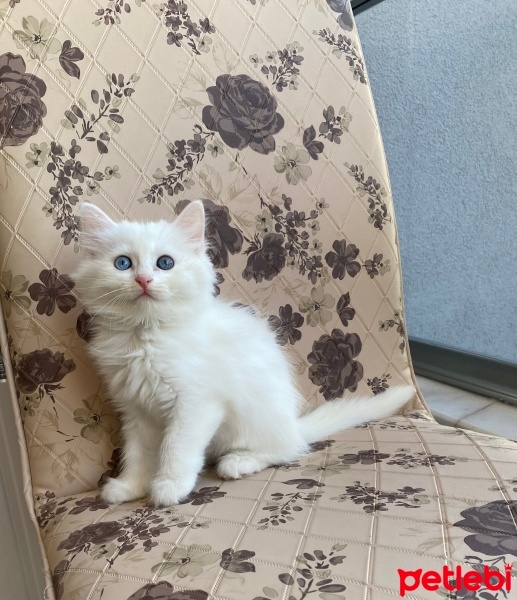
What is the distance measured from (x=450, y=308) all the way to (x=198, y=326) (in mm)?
919

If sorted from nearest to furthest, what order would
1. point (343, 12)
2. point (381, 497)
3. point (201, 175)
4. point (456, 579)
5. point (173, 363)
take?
point (456, 579), point (381, 497), point (173, 363), point (201, 175), point (343, 12)

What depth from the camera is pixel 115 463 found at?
825 mm

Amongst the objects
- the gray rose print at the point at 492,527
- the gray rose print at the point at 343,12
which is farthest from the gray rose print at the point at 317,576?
the gray rose print at the point at 343,12

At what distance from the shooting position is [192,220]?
2.55 feet

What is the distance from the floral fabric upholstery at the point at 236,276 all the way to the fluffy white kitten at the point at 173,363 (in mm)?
43

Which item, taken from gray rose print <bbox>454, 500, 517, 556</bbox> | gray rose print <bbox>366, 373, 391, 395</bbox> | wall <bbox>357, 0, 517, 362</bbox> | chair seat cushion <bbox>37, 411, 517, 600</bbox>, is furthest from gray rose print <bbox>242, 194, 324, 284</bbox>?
wall <bbox>357, 0, 517, 362</bbox>

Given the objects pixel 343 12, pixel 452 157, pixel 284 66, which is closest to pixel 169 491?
pixel 284 66

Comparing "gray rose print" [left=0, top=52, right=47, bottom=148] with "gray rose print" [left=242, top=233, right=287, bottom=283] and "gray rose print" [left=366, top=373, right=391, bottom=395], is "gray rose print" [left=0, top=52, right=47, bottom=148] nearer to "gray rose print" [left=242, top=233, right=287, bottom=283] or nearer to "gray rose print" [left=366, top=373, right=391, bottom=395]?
"gray rose print" [left=242, top=233, right=287, bottom=283]

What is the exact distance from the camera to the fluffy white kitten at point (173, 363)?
73 centimetres

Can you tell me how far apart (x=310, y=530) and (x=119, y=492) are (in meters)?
0.29

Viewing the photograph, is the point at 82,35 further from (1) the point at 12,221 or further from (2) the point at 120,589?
(2) the point at 120,589

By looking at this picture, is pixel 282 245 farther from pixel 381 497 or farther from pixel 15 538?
pixel 15 538

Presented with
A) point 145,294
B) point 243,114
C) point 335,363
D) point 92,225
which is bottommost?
point 335,363

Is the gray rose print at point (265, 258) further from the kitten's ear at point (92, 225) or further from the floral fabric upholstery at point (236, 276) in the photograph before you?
the kitten's ear at point (92, 225)
